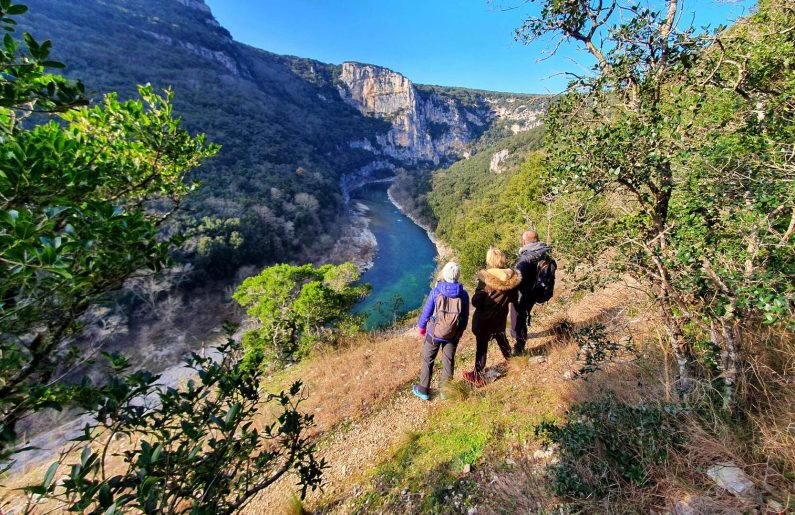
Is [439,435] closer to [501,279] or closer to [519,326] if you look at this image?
[501,279]

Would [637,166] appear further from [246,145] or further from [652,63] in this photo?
[246,145]

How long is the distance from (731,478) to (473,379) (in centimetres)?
244

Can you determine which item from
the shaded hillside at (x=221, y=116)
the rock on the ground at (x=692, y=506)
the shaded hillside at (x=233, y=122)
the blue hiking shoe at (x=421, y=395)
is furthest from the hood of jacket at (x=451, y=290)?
the shaded hillside at (x=221, y=116)

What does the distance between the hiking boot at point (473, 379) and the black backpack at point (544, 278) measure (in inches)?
51.2

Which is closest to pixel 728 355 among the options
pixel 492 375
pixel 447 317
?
pixel 447 317

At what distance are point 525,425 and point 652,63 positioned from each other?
3.31 m

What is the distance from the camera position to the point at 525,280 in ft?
13.9

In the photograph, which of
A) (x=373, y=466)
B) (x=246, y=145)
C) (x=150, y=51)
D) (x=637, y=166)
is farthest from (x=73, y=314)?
(x=150, y=51)

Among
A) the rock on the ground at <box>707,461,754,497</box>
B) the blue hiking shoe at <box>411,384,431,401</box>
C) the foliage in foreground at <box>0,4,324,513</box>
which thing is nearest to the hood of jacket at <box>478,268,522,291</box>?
the blue hiking shoe at <box>411,384,431,401</box>

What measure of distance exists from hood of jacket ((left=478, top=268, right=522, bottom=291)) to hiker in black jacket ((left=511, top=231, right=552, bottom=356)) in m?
0.45

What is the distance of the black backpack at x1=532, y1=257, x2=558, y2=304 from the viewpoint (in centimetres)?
412

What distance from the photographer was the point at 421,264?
118 feet

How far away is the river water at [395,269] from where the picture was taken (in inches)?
955

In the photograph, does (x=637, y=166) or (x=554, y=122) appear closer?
(x=637, y=166)
